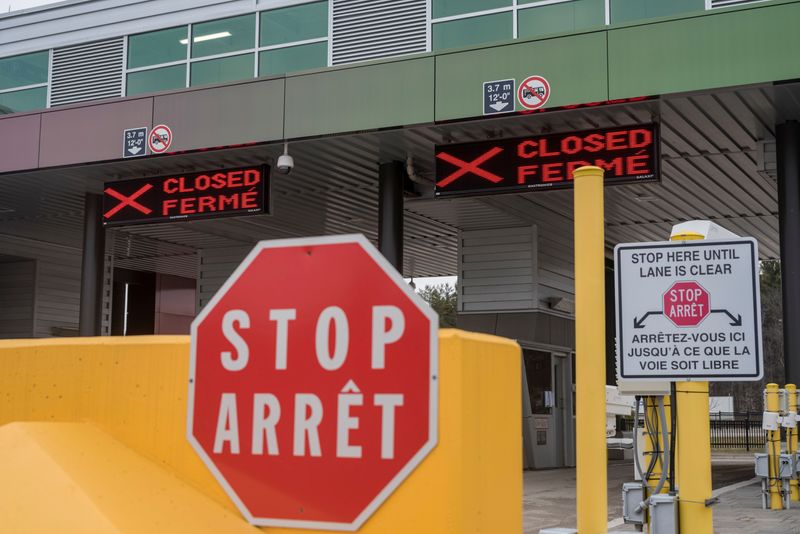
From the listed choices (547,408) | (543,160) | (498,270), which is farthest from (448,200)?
(547,408)

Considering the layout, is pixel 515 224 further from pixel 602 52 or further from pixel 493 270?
pixel 602 52

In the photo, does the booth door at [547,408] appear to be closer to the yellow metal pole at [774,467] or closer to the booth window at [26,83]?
the yellow metal pole at [774,467]

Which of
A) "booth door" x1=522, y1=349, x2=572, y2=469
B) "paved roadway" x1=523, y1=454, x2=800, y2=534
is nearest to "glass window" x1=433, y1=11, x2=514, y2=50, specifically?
"paved roadway" x1=523, y1=454, x2=800, y2=534

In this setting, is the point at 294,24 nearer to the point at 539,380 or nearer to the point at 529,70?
the point at 529,70

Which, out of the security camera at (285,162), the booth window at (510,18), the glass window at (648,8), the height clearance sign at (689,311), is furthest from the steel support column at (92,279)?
the height clearance sign at (689,311)

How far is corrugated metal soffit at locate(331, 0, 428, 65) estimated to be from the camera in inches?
588

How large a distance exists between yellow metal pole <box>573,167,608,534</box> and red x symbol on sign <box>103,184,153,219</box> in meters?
12.0

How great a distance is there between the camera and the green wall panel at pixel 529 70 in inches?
465

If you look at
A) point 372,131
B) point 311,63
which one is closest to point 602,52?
point 372,131

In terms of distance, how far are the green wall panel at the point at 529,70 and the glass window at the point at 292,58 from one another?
125 inches

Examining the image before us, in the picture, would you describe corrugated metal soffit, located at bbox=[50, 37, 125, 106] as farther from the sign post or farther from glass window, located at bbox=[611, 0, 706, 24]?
the sign post

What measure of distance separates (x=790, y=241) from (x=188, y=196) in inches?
339

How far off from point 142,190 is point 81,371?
37.0 ft

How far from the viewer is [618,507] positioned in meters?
12.2
